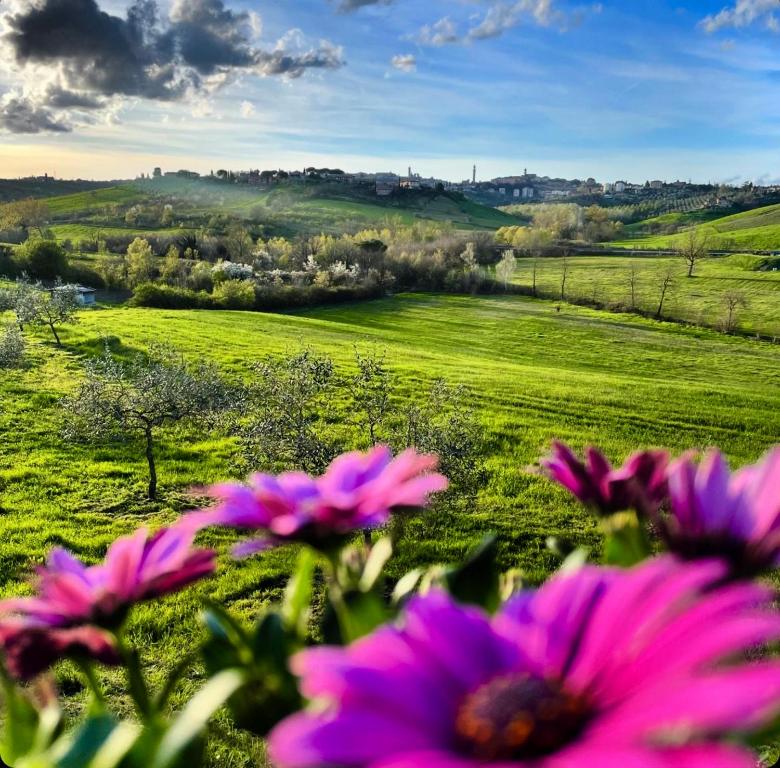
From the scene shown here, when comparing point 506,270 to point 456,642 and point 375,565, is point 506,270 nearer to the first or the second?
point 375,565

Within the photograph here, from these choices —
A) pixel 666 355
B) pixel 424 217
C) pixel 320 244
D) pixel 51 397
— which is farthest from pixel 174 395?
pixel 424 217

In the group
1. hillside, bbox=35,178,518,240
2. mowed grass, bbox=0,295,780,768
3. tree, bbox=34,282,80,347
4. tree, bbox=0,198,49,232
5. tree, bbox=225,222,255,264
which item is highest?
hillside, bbox=35,178,518,240

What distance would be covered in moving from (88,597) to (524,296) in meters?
58.5

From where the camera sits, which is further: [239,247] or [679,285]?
[239,247]

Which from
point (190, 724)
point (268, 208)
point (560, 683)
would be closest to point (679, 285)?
point (560, 683)

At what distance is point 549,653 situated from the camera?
0.51 metres

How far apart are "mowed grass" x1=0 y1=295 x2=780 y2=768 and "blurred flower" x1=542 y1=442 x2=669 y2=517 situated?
20.3 inches

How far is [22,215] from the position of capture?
9325 centimetres

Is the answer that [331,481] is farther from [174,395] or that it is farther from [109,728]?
[174,395]

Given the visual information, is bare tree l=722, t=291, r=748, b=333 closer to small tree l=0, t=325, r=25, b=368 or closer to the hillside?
small tree l=0, t=325, r=25, b=368

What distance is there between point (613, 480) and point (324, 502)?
381mm

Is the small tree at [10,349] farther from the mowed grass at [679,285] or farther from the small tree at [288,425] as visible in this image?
the mowed grass at [679,285]

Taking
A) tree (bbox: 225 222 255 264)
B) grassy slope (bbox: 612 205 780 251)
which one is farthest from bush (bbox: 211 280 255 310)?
grassy slope (bbox: 612 205 780 251)

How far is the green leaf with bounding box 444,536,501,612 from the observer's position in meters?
0.73
